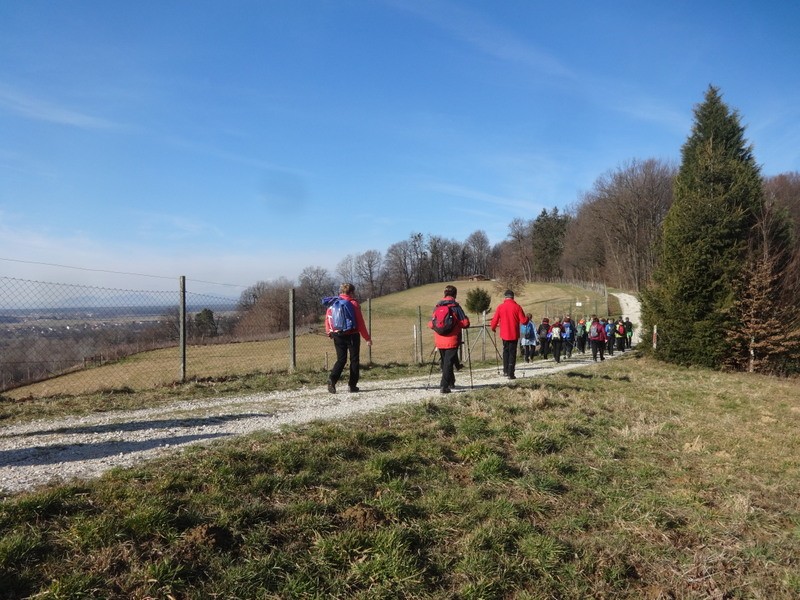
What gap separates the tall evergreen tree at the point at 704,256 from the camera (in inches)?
639

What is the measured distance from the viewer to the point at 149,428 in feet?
20.6

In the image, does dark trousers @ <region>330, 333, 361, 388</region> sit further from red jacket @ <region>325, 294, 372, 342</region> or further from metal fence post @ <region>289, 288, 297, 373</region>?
metal fence post @ <region>289, 288, 297, 373</region>

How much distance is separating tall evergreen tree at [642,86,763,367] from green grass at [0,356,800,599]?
35.2 ft

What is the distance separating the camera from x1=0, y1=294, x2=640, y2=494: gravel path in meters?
4.73

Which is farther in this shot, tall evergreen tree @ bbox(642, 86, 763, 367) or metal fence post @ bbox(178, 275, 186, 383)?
tall evergreen tree @ bbox(642, 86, 763, 367)

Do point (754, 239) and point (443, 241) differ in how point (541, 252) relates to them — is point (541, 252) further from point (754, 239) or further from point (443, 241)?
point (754, 239)

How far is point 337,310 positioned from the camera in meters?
8.55

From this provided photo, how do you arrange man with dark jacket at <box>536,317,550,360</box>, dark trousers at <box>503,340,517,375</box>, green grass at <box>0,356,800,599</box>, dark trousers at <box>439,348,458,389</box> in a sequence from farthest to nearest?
man with dark jacket at <box>536,317,550,360</box> → dark trousers at <box>503,340,517,375</box> → dark trousers at <box>439,348,458,389</box> → green grass at <box>0,356,800,599</box>

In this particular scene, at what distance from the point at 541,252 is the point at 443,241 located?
2771 centimetres

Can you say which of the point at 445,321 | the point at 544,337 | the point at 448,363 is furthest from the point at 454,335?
the point at 544,337

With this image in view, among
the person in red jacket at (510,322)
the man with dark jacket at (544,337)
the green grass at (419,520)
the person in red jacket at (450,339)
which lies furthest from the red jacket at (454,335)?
the man with dark jacket at (544,337)

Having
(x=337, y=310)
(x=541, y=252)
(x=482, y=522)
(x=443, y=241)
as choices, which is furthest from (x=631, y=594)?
(x=443, y=241)

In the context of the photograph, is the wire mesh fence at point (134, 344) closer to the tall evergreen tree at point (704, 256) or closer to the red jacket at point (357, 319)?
the red jacket at point (357, 319)

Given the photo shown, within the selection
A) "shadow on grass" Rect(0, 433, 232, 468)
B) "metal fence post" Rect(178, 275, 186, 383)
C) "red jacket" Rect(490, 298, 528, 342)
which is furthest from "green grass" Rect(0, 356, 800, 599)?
"metal fence post" Rect(178, 275, 186, 383)
